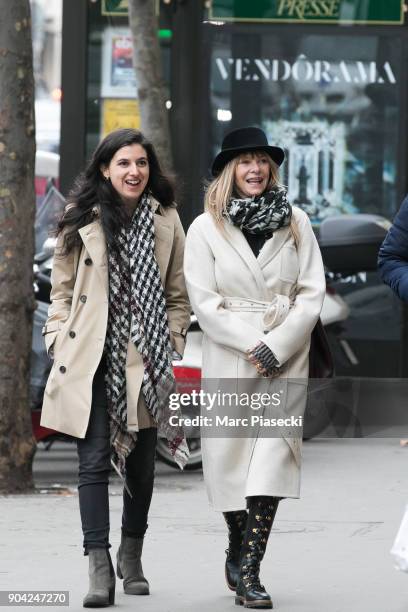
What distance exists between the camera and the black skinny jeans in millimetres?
5875

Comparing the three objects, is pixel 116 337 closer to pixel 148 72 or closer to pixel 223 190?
pixel 223 190

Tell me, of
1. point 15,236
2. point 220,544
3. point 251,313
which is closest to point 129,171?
point 251,313

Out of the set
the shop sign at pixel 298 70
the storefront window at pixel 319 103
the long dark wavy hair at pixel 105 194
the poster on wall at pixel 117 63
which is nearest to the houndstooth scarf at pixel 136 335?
the long dark wavy hair at pixel 105 194

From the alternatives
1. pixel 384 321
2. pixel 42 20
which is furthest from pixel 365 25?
pixel 42 20

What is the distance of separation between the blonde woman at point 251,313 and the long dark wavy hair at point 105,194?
0.27 m

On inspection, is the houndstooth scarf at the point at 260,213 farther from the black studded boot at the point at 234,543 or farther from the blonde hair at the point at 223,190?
the black studded boot at the point at 234,543

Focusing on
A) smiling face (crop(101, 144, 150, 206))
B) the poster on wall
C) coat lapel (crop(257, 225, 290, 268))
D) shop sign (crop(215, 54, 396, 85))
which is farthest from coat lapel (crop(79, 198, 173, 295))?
the poster on wall

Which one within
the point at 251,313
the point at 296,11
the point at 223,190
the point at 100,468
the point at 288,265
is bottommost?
the point at 100,468

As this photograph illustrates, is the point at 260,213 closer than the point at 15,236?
Yes

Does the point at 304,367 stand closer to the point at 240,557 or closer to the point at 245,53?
the point at 240,557

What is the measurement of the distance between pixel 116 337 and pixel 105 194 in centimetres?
57

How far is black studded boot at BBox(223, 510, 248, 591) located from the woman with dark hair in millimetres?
308

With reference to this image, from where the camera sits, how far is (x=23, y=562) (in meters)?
6.81

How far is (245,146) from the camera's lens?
604 centimetres
